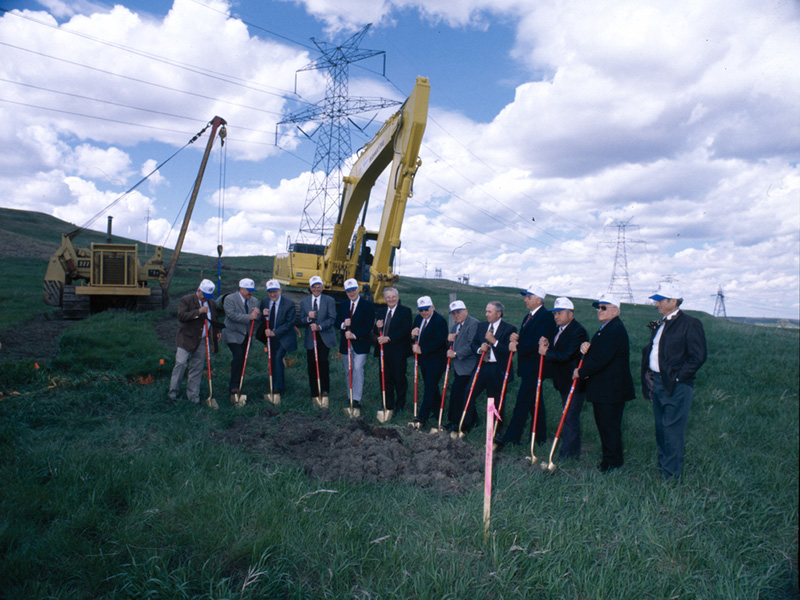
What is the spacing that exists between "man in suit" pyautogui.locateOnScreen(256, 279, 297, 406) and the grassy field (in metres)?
2.18

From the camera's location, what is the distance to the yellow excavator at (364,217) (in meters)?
11.6

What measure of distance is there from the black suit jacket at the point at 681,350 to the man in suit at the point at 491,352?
219cm

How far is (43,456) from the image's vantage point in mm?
5219

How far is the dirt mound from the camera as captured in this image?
5496mm

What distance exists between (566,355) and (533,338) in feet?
1.91

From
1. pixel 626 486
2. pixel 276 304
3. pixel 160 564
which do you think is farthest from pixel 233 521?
pixel 276 304

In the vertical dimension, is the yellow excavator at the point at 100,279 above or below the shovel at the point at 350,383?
above

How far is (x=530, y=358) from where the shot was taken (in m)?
7.16

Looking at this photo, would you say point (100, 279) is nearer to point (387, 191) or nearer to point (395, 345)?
point (387, 191)

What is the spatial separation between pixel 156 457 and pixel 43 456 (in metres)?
1.13

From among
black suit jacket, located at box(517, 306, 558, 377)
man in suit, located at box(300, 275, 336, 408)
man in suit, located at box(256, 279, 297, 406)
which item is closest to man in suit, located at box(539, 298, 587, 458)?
black suit jacket, located at box(517, 306, 558, 377)

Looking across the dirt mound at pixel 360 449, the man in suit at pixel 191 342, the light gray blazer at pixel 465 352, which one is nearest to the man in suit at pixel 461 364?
the light gray blazer at pixel 465 352

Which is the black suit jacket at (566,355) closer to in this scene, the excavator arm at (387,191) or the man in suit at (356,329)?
the man in suit at (356,329)

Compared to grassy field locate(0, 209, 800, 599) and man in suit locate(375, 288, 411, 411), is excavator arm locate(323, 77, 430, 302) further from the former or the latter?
grassy field locate(0, 209, 800, 599)
